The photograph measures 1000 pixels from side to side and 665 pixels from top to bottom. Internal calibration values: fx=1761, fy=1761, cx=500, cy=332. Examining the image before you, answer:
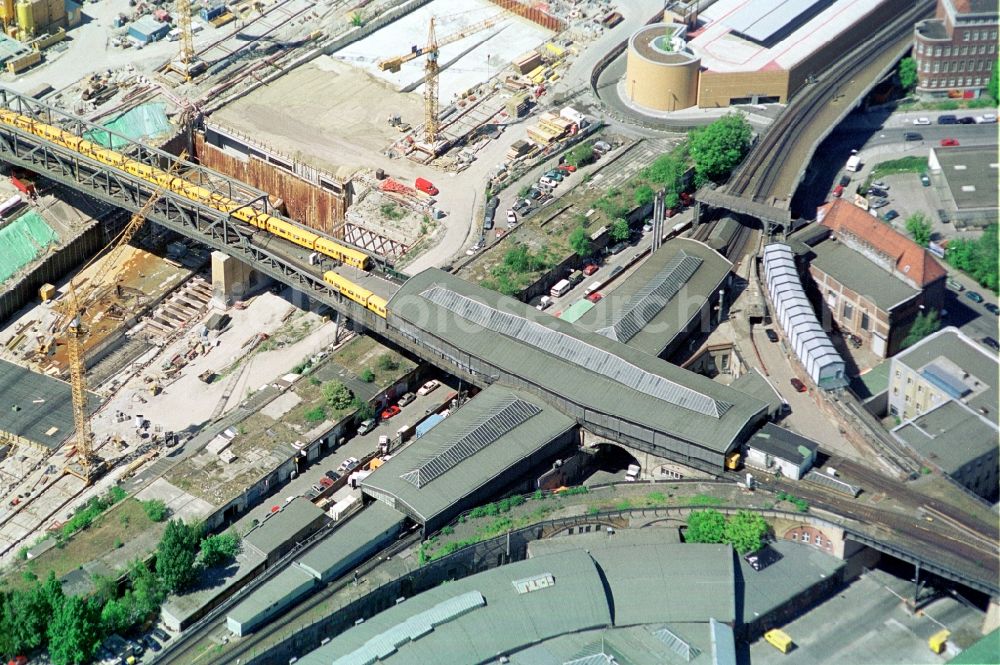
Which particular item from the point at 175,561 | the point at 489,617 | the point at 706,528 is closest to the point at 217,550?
the point at 175,561

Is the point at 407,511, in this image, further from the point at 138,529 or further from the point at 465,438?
the point at 138,529

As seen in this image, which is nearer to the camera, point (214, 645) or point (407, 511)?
point (214, 645)

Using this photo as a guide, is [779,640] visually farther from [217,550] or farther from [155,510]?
[155,510]

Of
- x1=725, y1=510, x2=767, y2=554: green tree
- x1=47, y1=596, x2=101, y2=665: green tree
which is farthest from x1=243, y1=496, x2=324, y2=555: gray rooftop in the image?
x1=725, y1=510, x2=767, y2=554: green tree

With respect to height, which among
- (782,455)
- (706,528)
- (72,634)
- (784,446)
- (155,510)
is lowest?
(72,634)

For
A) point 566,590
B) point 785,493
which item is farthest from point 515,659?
point 785,493

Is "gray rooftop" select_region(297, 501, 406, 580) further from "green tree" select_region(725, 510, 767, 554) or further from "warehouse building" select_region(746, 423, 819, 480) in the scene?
"warehouse building" select_region(746, 423, 819, 480)

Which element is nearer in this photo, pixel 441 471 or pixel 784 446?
pixel 441 471

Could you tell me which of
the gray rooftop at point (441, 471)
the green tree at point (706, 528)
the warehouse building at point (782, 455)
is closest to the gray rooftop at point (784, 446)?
the warehouse building at point (782, 455)
